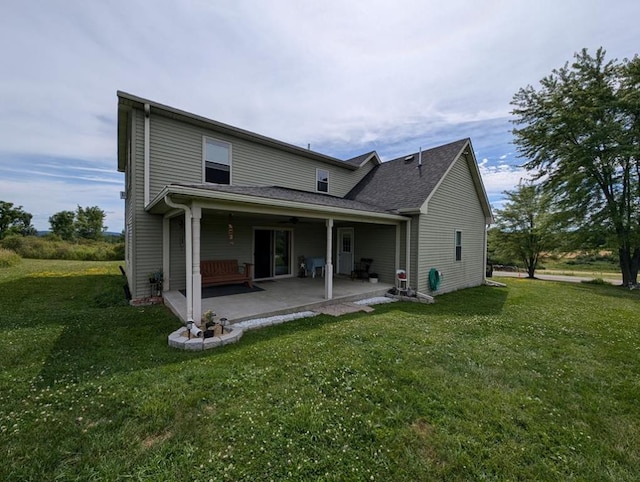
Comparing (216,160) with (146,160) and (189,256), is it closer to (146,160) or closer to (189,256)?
(146,160)

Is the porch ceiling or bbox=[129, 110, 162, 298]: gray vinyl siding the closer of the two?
the porch ceiling

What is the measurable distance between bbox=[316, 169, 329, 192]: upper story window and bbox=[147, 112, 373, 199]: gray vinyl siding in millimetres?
207

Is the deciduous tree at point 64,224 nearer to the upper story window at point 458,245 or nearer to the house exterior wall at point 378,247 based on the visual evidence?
the house exterior wall at point 378,247

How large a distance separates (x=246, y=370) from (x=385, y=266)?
7.32 m

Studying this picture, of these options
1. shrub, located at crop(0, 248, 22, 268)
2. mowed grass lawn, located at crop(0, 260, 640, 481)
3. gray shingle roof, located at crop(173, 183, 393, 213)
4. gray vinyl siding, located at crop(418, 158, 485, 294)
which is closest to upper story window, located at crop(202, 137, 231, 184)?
gray shingle roof, located at crop(173, 183, 393, 213)

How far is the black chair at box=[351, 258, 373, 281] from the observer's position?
10458mm

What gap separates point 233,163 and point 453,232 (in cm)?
877

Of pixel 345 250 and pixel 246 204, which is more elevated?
pixel 246 204

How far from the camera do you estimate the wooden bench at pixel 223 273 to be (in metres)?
8.20

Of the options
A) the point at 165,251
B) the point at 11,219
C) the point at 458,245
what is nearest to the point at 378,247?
the point at 458,245

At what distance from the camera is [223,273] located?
8688 mm

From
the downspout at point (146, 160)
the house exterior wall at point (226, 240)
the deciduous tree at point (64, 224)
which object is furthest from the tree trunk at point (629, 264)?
the deciduous tree at point (64, 224)

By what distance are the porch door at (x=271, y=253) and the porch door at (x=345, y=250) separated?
7.54 feet

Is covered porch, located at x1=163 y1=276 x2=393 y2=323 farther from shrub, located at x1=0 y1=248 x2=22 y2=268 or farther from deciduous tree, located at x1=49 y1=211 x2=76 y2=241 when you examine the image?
deciduous tree, located at x1=49 y1=211 x2=76 y2=241
